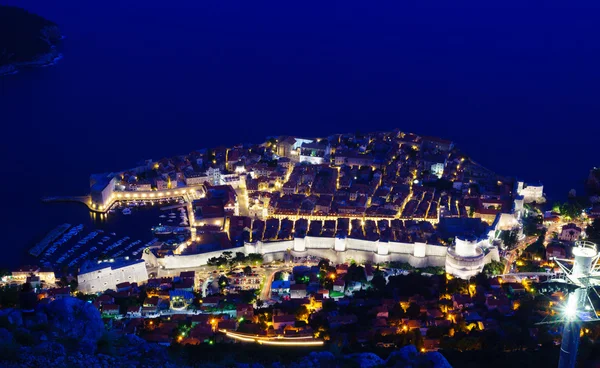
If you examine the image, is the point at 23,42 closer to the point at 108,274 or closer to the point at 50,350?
the point at 108,274

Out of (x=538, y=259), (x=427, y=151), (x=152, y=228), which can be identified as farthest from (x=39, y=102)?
(x=538, y=259)

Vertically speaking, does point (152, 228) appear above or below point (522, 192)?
below

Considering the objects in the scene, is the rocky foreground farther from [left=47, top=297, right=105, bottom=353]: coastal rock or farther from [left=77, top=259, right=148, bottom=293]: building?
[left=77, top=259, right=148, bottom=293]: building

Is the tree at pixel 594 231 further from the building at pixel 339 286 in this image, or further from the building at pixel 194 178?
the building at pixel 194 178

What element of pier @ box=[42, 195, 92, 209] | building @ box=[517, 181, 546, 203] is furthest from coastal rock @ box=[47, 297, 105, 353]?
building @ box=[517, 181, 546, 203]

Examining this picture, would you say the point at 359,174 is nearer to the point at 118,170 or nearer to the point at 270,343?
the point at 118,170

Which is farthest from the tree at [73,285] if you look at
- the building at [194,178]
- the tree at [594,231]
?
the tree at [594,231]
